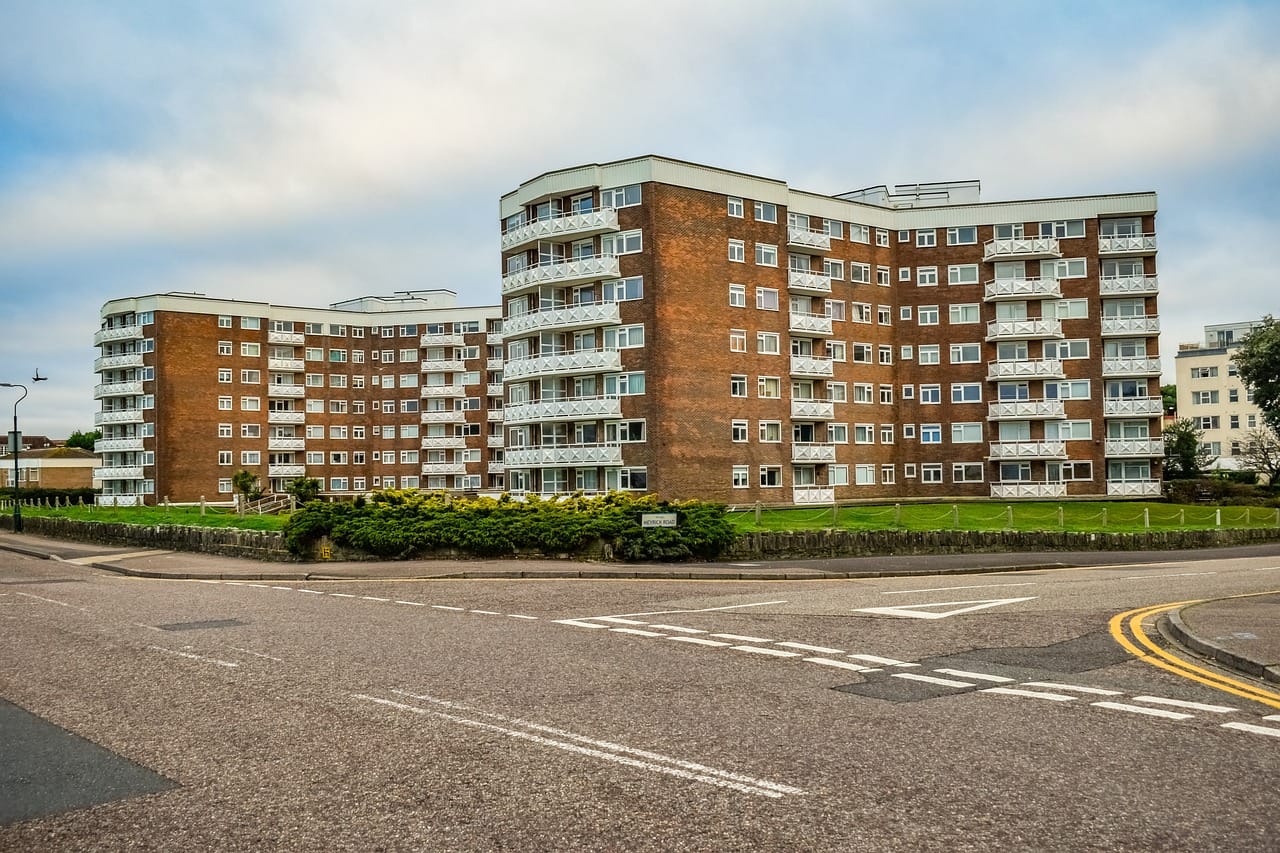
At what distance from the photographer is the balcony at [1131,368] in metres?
67.2

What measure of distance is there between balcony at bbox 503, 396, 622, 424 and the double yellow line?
4160 cm

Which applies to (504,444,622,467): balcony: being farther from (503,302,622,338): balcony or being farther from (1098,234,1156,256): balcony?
(1098,234,1156,256): balcony

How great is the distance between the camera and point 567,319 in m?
58.3

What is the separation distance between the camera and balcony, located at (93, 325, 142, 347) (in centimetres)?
8806

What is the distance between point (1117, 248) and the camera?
221 feet

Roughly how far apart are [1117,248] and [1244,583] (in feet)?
171

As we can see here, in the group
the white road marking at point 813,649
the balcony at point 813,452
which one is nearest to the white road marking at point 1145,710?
the white road marking at point 813,649

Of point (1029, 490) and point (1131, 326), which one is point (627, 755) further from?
point (1131, 326)

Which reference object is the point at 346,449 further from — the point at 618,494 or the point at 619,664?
the point at 619,664

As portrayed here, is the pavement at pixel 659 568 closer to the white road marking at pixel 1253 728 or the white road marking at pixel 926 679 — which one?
the white road marking at pixel 926 679

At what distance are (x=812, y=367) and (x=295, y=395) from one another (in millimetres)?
53618

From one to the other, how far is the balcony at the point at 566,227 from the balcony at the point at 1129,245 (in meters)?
33.7

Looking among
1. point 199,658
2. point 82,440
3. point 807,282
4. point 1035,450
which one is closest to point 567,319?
point 807,282

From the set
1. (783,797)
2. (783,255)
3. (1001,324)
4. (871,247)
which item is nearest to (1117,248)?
A: (1001,324)
